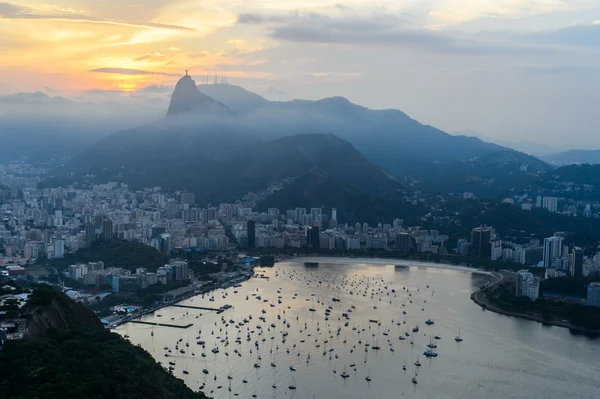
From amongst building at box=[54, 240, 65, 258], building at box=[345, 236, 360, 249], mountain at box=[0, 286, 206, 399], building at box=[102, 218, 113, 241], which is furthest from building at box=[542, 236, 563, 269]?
mountain at box=[0, 286, 206, 399]

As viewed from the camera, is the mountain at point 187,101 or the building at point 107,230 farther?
the mountain at point 187,101

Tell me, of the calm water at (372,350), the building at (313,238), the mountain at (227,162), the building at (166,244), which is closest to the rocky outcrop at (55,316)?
the calm water at (372,350)

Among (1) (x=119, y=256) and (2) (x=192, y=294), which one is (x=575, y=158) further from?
(2) (x=192, y=294)

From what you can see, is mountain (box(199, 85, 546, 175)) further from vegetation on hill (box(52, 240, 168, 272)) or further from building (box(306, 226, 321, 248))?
vegetation on hill (box(52, 240, 168, 272))

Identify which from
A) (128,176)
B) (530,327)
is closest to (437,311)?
(530,327)

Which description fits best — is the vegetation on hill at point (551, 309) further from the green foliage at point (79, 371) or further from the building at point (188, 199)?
the building at point (188, 199)

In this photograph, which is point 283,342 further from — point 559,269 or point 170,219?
point 170,219
